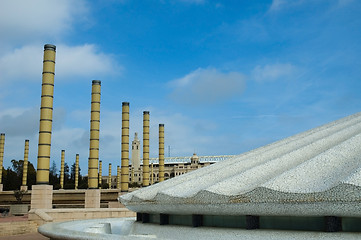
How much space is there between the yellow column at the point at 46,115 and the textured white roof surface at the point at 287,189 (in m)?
13.6

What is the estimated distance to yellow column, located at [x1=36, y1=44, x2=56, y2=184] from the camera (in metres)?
20.0

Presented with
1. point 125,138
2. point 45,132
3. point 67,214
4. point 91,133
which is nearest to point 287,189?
point 67,214

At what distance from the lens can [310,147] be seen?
734cm

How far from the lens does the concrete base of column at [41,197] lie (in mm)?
19062

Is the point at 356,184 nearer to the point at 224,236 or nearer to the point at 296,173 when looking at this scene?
the point at 296,173

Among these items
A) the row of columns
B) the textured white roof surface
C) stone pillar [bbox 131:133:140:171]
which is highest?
stone pillar [bbox 131:133:140:171]

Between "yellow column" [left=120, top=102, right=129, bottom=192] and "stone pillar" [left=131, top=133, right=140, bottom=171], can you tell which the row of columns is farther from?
"stone pillar" [left=131, top=133, right=140, bottom=171]

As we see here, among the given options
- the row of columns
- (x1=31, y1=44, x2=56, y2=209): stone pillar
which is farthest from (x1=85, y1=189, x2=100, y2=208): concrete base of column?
(x1=31, y1=44, x2=56, y2=209): stone pillar

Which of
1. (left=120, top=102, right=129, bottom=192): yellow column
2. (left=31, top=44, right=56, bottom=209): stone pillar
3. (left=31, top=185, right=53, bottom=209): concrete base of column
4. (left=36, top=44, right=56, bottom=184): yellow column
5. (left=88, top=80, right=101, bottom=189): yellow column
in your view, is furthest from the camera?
(left=120, top=102, right=129, bottom=192): yellow column

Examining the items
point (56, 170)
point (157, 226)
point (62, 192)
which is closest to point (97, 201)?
point (62, 192)

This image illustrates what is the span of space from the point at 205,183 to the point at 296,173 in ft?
6.64

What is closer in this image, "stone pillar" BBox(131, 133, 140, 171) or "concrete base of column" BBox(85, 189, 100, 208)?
"concrete base of column" BBox(85, 189, 100, 208)

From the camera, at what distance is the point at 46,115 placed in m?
20.6

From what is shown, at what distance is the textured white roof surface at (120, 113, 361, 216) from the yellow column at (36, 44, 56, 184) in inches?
536
